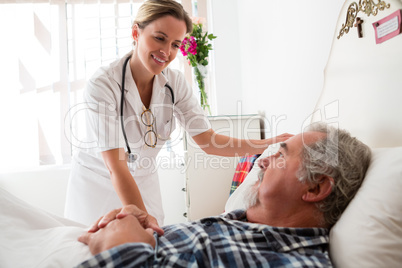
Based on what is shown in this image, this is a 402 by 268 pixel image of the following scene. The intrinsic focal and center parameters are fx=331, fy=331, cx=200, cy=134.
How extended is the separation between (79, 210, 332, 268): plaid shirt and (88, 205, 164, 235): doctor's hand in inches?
2.0

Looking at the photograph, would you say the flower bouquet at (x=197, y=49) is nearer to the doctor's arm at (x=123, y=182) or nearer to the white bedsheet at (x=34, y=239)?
the doctor's arm at (x=123, y=182)

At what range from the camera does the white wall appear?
159 centimetres

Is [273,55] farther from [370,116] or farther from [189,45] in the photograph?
[370,116]

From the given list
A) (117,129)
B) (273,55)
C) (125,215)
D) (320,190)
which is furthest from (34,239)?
(273,55)

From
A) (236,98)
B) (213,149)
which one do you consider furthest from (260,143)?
(236,98)

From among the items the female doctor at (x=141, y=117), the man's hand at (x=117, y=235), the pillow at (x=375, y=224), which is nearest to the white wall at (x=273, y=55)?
the female doctor at (x=141, y=117)

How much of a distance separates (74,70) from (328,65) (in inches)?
99.7

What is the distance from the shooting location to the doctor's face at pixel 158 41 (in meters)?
1.50

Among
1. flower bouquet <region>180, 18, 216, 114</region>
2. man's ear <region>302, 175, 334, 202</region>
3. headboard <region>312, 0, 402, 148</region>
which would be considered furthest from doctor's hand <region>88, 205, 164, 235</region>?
flower bouquet <region>180, 18, 216, 114</region>

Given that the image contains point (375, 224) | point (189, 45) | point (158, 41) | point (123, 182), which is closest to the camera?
point (375, 224)

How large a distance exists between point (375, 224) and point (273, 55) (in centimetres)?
161

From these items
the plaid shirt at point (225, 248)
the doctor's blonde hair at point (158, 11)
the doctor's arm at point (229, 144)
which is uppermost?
the doctor's blonde hair at point (158, 11)

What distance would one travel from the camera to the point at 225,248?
0.90 metres

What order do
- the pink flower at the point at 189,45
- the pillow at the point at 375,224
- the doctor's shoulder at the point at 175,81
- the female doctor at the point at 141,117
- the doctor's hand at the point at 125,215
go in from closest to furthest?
the pillow at the point at 375,224
the doctor's hand at the point at 125,215
the female doctor at the point at 141,117
the doctor's shoulder at the point at 175,81
the pink flower at the point at 189,45
